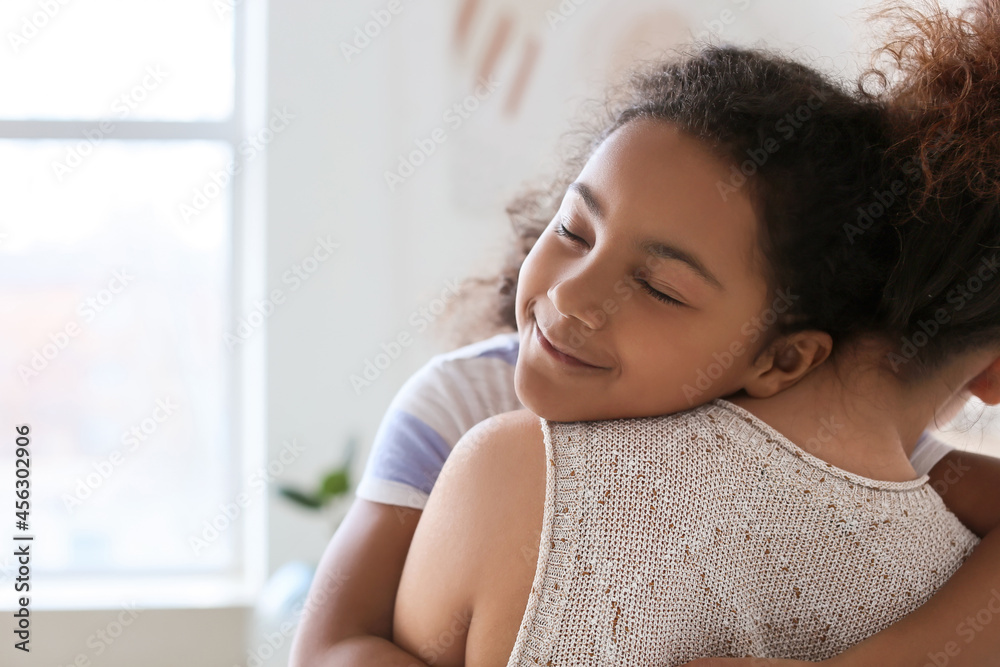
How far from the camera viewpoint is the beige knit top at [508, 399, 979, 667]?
59cm

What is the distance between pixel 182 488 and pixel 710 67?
2921 millimetres

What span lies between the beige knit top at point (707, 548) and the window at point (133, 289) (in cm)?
250

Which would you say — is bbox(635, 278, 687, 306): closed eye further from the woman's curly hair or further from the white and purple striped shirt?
the white and purple striped shirt

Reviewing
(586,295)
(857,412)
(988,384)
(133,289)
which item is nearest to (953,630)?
(857,412)

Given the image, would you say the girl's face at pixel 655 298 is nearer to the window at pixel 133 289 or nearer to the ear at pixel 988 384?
the ear at pixel 988 384

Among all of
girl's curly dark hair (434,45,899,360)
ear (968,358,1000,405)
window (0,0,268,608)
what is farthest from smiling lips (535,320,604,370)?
window (0,0,268,608)

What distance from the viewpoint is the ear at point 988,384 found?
34.4 inches

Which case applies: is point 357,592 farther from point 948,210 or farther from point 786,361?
point 948,210

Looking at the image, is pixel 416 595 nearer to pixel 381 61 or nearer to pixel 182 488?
pixel 381 61

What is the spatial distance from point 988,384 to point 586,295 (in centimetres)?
50

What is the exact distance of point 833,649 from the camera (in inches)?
26.6

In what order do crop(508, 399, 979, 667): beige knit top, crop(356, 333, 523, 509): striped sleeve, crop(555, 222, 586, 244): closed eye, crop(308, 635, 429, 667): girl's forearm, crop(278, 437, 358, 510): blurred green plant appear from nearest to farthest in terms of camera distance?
1. crop(508, 399, 979, 667): beige knit top
2. crop(308, 635, 429, 667): girl's forearm
3. crop(555, 222, 586, 244): closed eye
4. crop(356, 333, 523, 509): striped sleeve
5. crop(278, 437, 358, 510): blurred green plant

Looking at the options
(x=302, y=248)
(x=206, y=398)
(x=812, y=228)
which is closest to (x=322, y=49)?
(x=302, y=248)

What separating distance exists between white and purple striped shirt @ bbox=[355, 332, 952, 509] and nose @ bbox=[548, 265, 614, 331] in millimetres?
293
